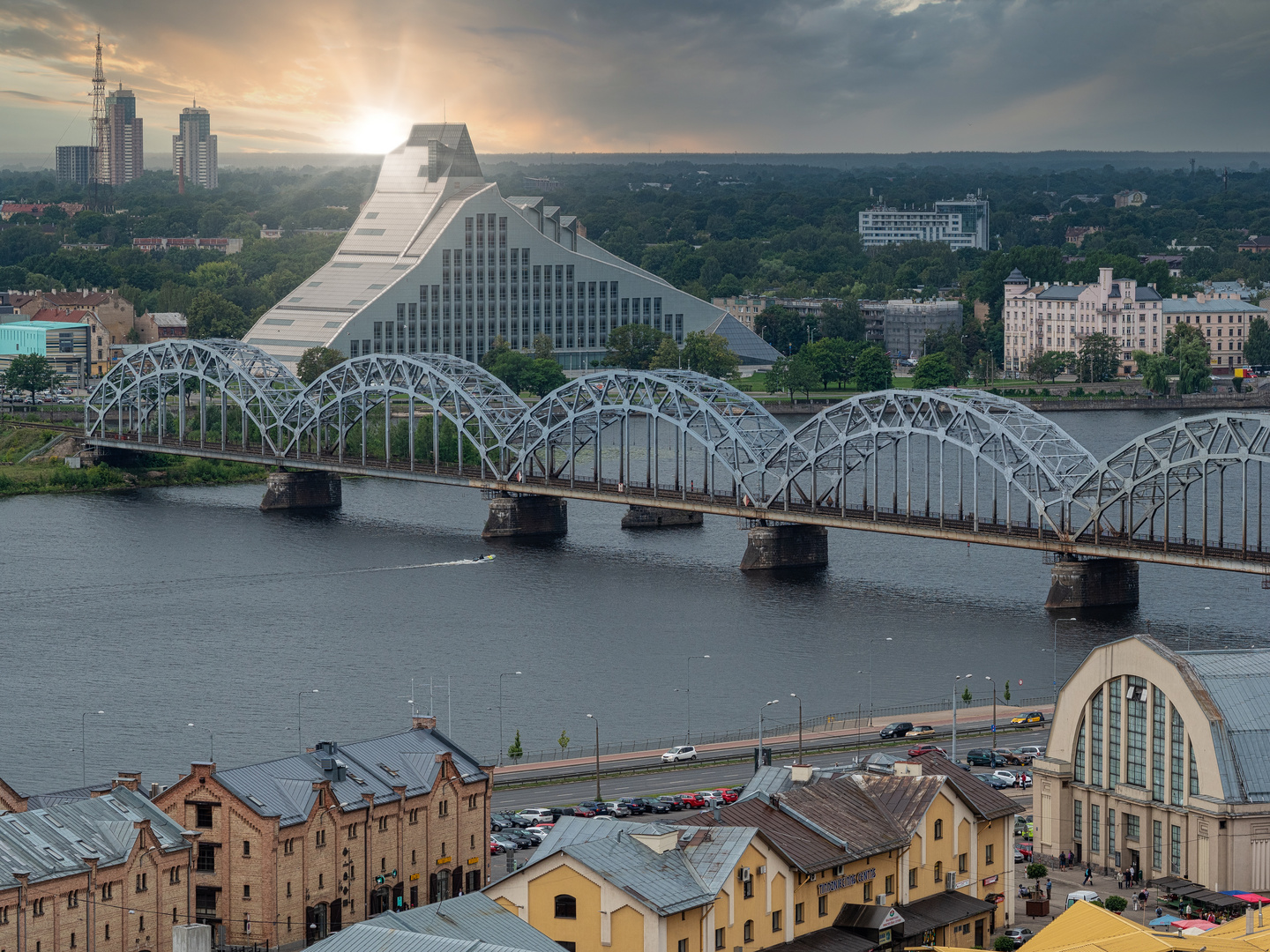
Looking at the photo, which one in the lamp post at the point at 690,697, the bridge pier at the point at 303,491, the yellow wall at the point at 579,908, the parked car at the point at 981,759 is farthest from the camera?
the bridge pier at the point at 303,491

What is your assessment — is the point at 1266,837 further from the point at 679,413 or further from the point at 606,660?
the point at 679,413

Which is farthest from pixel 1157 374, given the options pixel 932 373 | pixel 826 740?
pixel 826 740

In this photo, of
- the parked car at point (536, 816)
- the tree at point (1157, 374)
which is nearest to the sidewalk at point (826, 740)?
the parked car at point (536, 816)

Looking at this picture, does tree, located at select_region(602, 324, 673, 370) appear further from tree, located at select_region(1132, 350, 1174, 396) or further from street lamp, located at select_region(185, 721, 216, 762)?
street lamp, located at select_region(185, 721, 216, 762)

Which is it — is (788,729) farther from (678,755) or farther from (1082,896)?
(1082,896)

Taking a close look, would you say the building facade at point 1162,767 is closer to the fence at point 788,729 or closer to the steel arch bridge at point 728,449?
the fence at point 788,729

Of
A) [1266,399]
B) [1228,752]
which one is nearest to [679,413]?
[1228,752]

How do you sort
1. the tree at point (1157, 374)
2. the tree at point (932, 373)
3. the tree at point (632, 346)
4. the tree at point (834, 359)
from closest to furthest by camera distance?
the tree at point (632, 346) → the tree at point (932, 373) → the tree at point (834, 359) → the tree at point (1157, 374)
